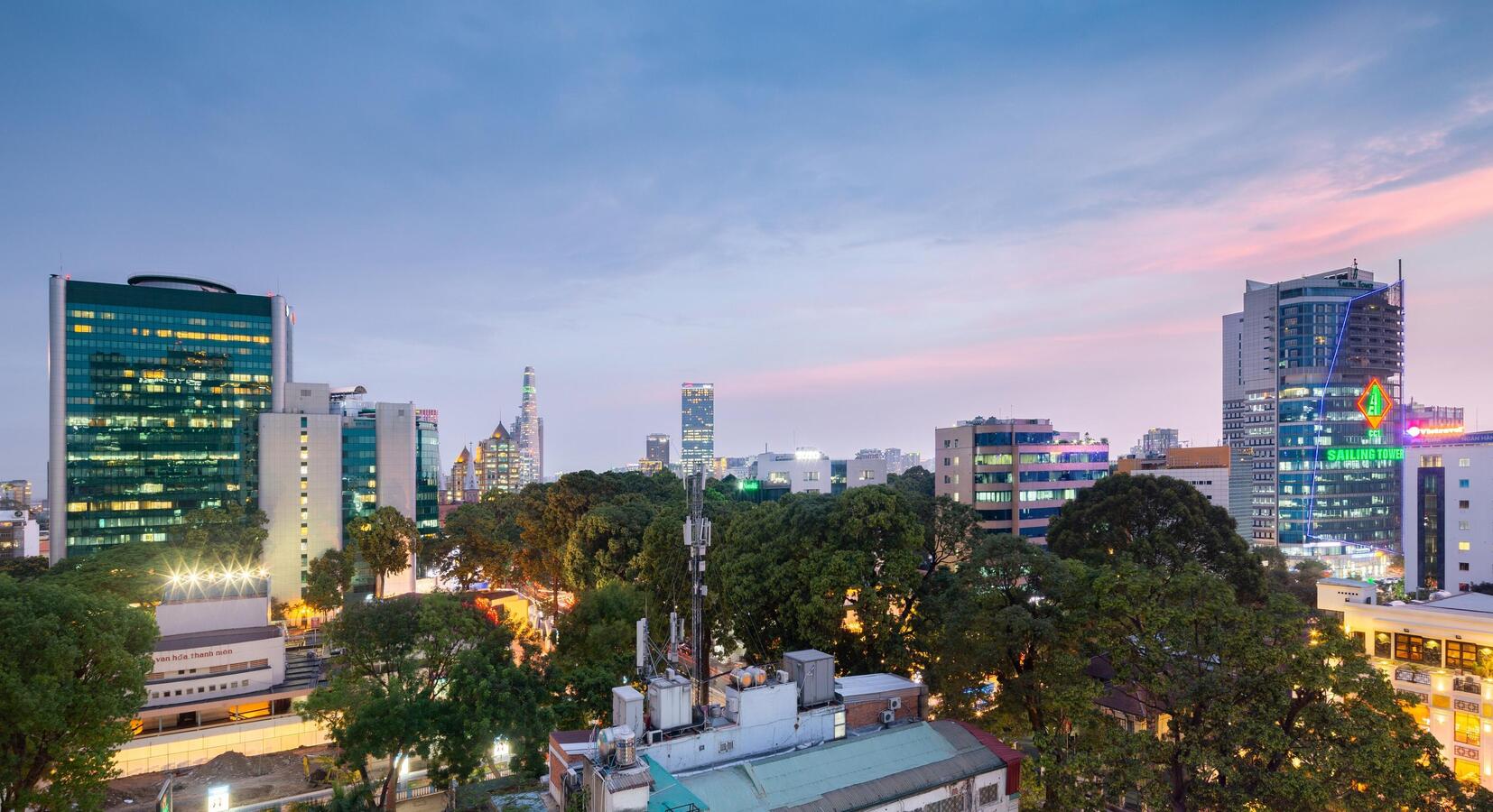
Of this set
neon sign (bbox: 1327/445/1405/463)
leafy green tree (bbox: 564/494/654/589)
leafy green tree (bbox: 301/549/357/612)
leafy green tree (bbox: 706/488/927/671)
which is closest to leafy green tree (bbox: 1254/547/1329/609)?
leafy green tree (bbox: 706/488/927/671)

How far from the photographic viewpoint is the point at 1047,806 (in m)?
23.7

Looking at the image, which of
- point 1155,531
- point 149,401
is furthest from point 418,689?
point 149,401

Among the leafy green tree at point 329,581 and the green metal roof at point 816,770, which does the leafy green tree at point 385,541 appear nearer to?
the leafy green tree at point 329,581

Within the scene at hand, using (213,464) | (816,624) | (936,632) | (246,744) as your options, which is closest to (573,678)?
(816,624)

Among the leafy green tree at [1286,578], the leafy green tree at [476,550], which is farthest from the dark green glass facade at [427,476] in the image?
the leafy green tree at [1286,578]

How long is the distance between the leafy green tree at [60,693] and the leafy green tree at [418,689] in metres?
5.50

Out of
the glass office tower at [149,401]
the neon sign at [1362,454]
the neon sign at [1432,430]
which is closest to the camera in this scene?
the neon sign at [1432,430]

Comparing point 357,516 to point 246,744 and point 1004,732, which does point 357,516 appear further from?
point 1004,732

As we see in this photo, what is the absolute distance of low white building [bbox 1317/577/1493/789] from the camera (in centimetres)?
2783

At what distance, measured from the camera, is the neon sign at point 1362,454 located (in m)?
98.9

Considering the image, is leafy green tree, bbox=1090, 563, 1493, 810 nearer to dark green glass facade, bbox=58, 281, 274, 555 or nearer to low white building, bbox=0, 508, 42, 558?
dark green glass facade, bbox=58, 281, 274, 555

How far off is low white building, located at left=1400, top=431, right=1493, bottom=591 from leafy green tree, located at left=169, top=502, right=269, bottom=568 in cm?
8805

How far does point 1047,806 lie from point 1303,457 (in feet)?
331

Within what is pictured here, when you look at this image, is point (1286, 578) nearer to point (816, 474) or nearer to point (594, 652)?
point (594, 652)
